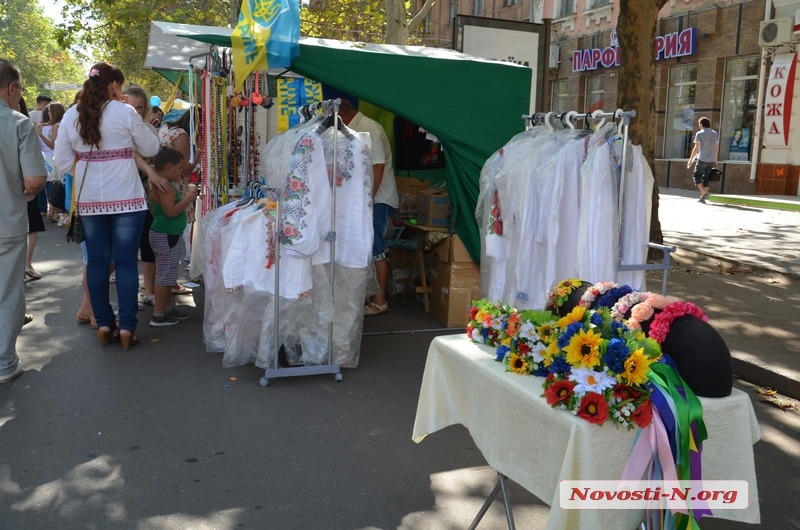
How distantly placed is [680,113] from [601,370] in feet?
65.6

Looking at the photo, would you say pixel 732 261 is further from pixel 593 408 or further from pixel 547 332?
pixel 593 408

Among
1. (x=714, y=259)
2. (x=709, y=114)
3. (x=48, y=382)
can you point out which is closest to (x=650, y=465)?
(x=48, y=382)

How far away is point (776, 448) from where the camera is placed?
4.43 metres

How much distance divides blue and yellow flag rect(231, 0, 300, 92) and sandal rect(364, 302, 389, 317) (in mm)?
2509

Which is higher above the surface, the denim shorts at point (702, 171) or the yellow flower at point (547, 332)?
the denim shorts at point (702, 171)

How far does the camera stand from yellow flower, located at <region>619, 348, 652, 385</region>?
8.11 feet

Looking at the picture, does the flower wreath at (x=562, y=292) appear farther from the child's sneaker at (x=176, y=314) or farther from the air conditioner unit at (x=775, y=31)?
the air conditioner unit at (x=775, y=31)

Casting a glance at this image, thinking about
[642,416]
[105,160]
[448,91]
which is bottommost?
[642,416]

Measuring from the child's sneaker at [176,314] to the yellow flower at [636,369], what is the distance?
5.20m

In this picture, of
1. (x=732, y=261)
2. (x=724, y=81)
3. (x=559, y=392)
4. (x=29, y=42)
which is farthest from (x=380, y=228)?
(x=29, y=42)

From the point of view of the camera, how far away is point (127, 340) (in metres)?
6.03

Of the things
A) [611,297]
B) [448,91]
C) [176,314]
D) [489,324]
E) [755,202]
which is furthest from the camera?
[755,202]

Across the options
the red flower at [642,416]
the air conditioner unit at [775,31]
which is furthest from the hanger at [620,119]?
the air conditioner unit at [775,31]

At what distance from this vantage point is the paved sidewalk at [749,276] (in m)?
5.92
